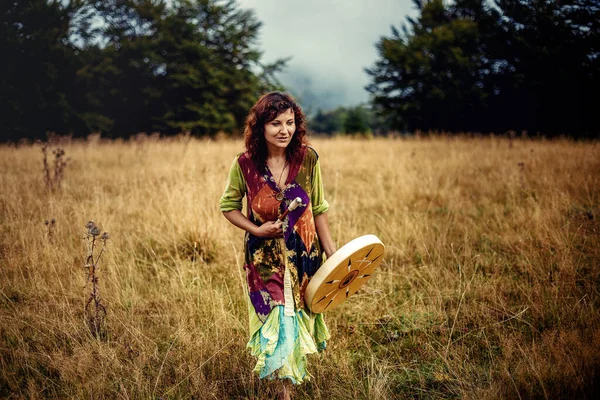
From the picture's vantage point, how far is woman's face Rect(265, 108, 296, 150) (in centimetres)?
183

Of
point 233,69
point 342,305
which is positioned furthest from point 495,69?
point 342,305

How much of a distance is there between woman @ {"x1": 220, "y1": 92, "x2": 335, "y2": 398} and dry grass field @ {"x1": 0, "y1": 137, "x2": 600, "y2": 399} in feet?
1.49

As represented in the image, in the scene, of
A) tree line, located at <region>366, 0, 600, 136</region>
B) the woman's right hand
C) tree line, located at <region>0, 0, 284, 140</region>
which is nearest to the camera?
the woman's right hand

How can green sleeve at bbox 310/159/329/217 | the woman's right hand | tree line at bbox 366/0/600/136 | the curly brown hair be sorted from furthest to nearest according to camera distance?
1. tree line at bbox 366/0/600/136
2. green sleeve at bbox 310/159/329/217
3. the curly brown hair
4. the woman's right hand

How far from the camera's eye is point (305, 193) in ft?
6.21

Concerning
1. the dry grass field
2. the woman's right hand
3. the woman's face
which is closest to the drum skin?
the woman's right hand

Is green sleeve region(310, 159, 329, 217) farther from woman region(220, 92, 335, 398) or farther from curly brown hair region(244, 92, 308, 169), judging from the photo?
curly brown hair region(244, 92, 308, 169)

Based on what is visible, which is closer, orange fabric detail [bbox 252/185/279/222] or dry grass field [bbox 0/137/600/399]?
orange fabric detail [bbox 252/185/279/222]

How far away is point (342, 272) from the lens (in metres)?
1.82

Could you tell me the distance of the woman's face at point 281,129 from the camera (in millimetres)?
1834

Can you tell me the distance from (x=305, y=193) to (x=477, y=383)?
1.56m

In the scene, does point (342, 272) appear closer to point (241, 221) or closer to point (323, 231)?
point (323, 231)

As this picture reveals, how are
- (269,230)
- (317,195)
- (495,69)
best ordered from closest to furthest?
(269,230) < (317,195) < (495,69)

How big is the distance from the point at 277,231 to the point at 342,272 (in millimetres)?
394
